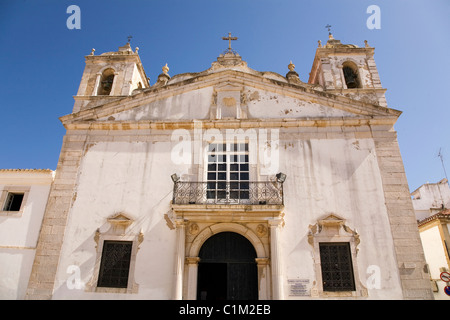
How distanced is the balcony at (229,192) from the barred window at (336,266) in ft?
6.18

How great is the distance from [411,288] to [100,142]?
10133mm

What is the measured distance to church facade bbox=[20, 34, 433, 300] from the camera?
8.47m

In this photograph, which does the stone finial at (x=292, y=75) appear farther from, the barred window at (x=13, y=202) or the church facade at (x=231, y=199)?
the barred window at (x=13, y=202)

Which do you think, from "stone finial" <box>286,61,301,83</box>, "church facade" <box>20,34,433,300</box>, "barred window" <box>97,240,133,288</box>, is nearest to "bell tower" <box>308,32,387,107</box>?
"church facade" <box>20,34,433,300</box>

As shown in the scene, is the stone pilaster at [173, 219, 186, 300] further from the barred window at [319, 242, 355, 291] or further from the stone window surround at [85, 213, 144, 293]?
the barred window at [319, 242, 355, 291]

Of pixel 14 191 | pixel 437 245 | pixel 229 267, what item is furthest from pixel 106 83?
pixel 437 245

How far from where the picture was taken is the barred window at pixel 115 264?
8.65m

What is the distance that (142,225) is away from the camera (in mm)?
9164

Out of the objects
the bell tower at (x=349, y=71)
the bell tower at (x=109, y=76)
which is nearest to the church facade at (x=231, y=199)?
the bell tower at (x=349, y=71)

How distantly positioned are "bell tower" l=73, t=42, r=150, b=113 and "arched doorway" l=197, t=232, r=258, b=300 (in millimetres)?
7178

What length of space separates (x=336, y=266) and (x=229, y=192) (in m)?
3.57

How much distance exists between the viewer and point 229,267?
8781mm

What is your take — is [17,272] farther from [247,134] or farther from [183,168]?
[247,134]
